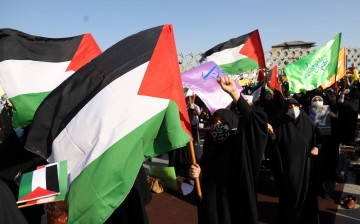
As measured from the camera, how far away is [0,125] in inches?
107

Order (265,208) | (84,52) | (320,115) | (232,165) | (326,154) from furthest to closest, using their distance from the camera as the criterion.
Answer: (320,115)
(326,154)
(265,208)
(84,52)
(232,165)

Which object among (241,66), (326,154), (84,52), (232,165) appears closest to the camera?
(232,165)

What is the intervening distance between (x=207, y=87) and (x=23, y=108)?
181 centimetres

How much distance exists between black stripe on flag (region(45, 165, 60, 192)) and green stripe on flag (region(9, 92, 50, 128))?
1.14m

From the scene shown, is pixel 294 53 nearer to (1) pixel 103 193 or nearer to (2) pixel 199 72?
(2) pixel 199 72

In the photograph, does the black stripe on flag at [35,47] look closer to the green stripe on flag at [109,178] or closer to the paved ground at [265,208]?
the green stripe on flag at [109,178]

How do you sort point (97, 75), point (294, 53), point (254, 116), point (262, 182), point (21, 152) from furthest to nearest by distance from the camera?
point (294, 53) < point (262, 182) < point (21, 152) < point (254, 116) < point (97, 75)

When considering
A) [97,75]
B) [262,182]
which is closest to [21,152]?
[97,75]

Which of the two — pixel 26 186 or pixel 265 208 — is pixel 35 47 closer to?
pixel 26 186

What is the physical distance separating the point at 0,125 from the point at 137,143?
4.12ft

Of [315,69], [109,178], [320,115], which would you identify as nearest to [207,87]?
[109,178]

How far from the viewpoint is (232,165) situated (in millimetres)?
2967

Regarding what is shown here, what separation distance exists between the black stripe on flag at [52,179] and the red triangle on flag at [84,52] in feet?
5.60

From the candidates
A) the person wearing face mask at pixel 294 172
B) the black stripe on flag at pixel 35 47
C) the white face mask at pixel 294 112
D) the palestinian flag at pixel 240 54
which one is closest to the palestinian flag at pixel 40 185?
the black stripe on flag at pixel 35 47
